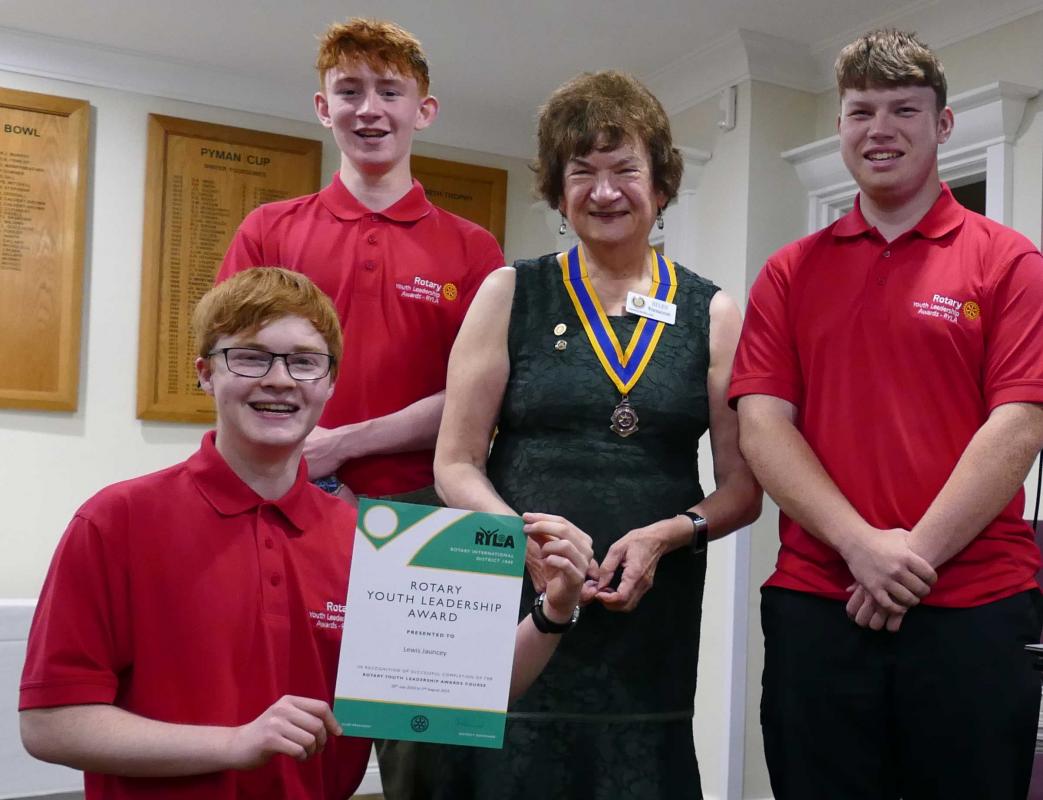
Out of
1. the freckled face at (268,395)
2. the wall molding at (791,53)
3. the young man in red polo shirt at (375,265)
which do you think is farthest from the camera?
the wall molding at (791,53)

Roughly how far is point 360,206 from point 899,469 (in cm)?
101

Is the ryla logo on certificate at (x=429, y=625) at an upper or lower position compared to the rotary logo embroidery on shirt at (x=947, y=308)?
lower

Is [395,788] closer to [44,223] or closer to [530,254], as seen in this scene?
[44,223]

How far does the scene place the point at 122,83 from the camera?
4539 millimetres

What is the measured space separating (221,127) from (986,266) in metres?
3.65

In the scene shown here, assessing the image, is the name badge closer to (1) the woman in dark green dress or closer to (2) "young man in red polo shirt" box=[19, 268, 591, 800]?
(1) the woman in dark green dress

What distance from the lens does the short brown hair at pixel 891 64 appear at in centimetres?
171

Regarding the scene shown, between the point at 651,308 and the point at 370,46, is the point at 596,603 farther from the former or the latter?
the point at 370,46

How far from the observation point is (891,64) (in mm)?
1708

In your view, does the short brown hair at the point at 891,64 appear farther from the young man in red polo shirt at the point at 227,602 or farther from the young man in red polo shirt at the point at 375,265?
the young man in red polo shirt at the point at 227,602

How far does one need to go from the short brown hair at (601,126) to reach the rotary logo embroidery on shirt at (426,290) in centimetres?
28

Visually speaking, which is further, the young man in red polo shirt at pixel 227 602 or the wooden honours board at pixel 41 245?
the wooden honours board at pixel 41 245

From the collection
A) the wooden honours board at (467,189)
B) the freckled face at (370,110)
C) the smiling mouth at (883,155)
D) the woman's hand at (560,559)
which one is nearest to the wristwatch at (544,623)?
the woman's hand at (560,559)

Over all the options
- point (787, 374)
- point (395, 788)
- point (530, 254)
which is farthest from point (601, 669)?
point (530, 254)
